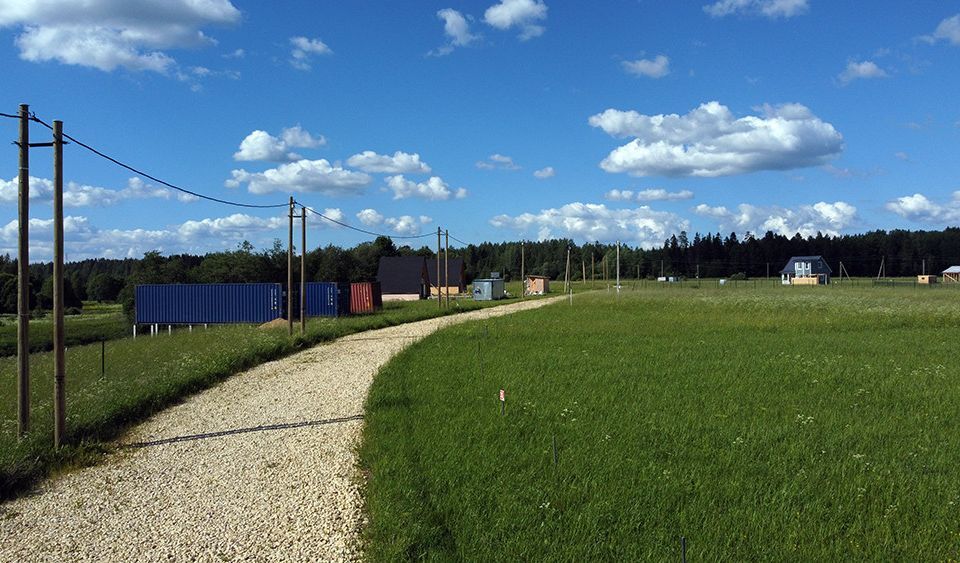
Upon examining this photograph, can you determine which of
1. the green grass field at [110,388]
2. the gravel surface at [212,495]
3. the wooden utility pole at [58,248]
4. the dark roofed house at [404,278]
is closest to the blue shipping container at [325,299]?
the green grass field at [110,388]

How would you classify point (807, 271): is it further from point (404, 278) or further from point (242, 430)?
point (242, 430)

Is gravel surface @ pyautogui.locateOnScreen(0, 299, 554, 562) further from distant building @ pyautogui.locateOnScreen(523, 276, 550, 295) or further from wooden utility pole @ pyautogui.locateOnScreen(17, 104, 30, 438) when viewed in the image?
distant building @ pyautogui.locateOnScreen(523, 276, 550, 295)

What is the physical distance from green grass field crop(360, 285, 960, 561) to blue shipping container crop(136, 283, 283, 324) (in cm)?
2368

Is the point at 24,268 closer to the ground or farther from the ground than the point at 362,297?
farther from the ground

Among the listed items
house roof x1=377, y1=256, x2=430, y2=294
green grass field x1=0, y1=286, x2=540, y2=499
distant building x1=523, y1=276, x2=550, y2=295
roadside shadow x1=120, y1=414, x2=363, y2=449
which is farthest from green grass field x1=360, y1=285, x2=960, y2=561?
distant building x1=523, y1=276, x2=550, y2=295

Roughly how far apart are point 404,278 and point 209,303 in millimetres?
32407

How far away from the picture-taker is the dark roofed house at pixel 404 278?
69.8m

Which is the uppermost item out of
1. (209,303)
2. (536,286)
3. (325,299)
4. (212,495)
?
(536,286)

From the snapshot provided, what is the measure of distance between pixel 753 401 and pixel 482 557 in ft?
24.3

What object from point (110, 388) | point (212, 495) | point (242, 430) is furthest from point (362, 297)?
point (212, 495)

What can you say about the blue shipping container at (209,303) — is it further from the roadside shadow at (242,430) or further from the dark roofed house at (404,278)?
the dark roofed house at (404,278)

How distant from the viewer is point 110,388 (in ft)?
39.8

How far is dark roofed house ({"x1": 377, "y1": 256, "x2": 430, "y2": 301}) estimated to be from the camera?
69812mm

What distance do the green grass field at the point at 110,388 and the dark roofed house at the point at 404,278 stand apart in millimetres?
45619
